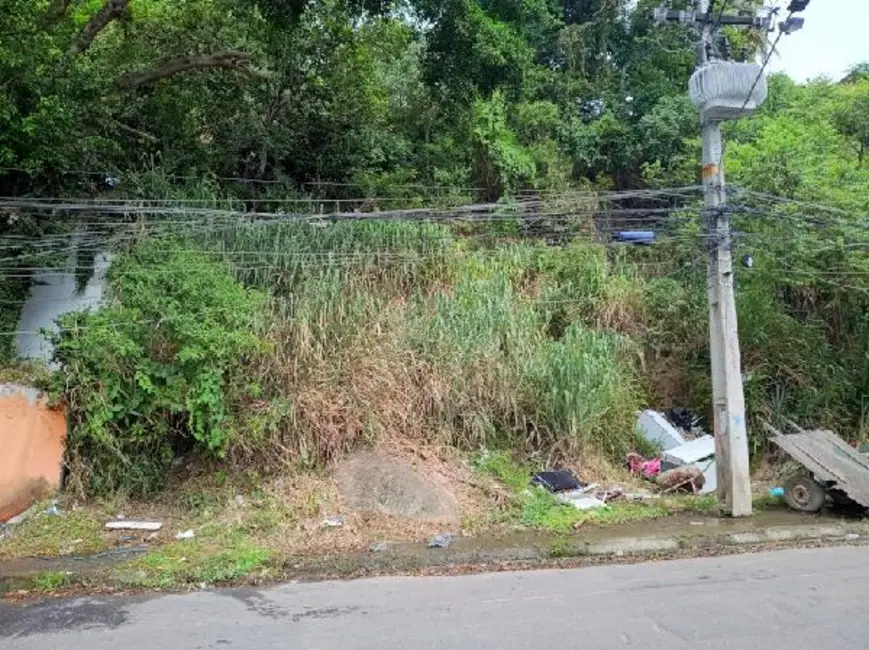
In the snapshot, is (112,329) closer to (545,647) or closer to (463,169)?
(545,647)

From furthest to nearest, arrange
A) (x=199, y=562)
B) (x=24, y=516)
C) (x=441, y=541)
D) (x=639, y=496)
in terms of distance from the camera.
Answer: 1. (x=639, y=496)
2. (x=24, y=516)
3. (x=441, y=541)
4. (x=199, y=562)

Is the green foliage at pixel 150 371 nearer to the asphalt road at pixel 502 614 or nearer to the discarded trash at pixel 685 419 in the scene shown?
the asphalt road at pixel 502 614

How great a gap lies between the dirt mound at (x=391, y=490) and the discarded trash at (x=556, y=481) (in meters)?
1.32

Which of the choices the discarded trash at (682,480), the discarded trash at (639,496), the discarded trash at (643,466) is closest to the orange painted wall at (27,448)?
the discarded trash at (639,496)

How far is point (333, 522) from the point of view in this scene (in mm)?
8273

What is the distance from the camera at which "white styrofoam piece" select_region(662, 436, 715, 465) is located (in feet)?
35.2

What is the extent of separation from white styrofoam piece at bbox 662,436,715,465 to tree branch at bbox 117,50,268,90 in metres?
9.34

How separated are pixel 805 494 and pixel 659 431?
2374mm

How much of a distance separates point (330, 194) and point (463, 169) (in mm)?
3466

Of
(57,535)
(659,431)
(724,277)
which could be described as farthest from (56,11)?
(659,431)

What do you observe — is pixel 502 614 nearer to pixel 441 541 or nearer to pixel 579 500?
pixel 441 541

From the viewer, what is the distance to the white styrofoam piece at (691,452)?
10.7m

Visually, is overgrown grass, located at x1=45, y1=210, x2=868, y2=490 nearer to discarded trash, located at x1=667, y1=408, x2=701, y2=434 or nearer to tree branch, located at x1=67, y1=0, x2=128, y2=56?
discarded trash, located at x1=667, y1=408, x2=701, y2=434

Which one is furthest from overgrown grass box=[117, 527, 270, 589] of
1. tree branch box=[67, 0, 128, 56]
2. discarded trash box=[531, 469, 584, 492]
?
tree branch box=[67, 0, 128, 56]
